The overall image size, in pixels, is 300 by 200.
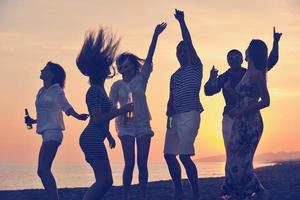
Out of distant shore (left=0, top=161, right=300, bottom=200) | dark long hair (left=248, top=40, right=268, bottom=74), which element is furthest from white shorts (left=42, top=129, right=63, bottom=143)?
dark long hair (left=248, top=40, right=268, bottom=74)

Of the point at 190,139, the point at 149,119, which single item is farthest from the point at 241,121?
the point at 149,119

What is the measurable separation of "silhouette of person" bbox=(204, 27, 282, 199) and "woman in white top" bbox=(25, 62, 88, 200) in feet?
6.75

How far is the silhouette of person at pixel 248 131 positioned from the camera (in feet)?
30.3

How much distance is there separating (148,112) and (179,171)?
114 cm

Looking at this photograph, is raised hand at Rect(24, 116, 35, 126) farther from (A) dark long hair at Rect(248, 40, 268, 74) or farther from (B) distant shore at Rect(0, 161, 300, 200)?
(A) dark long hair at Rect(248, 40, 268, 74)

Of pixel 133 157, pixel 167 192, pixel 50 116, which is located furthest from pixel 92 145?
pixel 167 192

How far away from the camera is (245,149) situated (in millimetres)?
9305

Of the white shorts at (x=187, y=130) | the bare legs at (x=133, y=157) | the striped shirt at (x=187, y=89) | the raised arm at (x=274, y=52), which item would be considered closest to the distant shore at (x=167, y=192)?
the bare legs at (x=133, y=157)

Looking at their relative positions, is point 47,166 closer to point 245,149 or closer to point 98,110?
point 98,110

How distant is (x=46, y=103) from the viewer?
34.9ft

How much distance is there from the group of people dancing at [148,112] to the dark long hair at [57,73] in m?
0.02

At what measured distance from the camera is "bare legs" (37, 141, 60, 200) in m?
10.3

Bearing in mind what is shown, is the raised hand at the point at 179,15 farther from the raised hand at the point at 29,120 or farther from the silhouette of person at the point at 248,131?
the raised hand at the point at 29,120

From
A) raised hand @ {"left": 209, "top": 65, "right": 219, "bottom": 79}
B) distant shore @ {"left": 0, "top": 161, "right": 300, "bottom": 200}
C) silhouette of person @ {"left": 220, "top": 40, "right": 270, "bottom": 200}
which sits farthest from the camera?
distant shore @ {"left": 0, "top": 161, "right": 300, "bottom": 200}
